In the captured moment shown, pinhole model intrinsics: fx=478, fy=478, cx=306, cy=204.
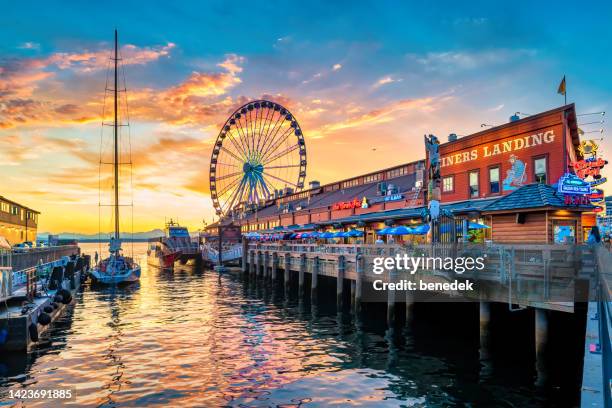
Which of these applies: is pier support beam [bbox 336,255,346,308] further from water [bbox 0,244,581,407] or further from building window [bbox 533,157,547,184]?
building window [bbox 533,157,547,184]

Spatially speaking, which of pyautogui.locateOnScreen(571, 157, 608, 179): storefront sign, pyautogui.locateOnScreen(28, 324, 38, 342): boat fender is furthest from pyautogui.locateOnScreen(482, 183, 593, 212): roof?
pyautogui.locateOnScreen(28, 324, 38, 342): boat fender

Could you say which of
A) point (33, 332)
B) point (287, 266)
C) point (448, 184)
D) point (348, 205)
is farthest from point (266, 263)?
point (33, 332)

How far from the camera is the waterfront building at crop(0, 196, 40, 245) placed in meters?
61.6

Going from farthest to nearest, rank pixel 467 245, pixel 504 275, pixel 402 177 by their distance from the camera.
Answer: pixel 402 177
pixel 467 245
pixel 504 275

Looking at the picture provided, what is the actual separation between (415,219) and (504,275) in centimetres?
2360

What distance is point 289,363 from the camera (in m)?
20.2

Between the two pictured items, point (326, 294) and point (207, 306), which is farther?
point (326, 294)

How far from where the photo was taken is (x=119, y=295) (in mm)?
44625

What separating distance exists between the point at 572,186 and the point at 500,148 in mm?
9246

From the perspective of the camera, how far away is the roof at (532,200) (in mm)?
25922

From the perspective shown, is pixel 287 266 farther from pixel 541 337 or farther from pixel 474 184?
pixel 541 337

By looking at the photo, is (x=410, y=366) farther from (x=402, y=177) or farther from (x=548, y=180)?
(x=402, y=177)

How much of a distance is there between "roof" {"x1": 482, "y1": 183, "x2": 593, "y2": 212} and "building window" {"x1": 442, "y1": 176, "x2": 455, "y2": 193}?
10932 millimetres

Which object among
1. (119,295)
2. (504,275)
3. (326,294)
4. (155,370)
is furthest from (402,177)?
(155,370)
